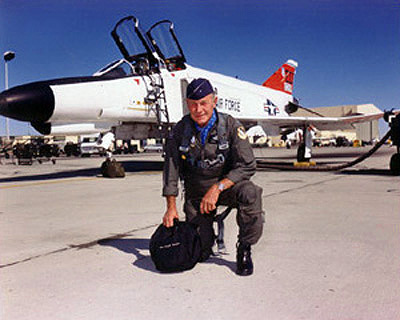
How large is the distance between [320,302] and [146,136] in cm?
1018

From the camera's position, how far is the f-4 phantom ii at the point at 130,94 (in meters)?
7.84

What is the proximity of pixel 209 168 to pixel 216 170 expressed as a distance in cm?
6

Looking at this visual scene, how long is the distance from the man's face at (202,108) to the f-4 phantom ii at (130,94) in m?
5.57

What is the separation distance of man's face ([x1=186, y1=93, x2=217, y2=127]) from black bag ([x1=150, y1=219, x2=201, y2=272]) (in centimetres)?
79

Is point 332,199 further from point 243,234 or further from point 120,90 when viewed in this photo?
point 120,90

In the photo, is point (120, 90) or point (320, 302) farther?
point (120, 90)

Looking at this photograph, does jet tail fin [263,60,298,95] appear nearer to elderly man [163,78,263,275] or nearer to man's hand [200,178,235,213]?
elderly man [163,78,263,275]

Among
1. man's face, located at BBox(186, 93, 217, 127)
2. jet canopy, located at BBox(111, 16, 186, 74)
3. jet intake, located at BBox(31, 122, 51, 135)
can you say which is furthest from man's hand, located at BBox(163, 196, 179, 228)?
jet canopy, located at BBox(111, 16, 186, 74)

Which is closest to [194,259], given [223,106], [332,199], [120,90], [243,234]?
[243,234]

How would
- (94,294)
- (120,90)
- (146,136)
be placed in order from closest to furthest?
(94,294), (120,90), (146,136)

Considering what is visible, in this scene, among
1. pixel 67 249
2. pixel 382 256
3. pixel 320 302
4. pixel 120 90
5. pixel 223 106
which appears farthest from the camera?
pixel 223 106

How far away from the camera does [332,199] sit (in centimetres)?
619

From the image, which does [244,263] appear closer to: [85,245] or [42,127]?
[85,245]

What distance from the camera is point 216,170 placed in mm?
3084
